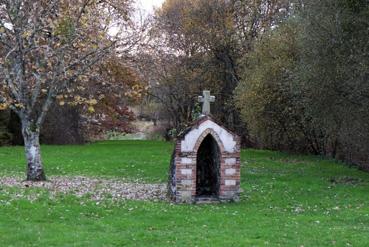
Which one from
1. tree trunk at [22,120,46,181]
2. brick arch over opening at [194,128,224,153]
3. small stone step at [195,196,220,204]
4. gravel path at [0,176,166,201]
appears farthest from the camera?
tree trunk at [22,120,46,181]

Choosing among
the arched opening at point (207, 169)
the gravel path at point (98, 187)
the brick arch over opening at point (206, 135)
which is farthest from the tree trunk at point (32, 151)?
the brick arch over opening at point (206, 135)

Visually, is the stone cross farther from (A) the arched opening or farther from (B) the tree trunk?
(B) the tree trunk

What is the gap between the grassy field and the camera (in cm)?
1162

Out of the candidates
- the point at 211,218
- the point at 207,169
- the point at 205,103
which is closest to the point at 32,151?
the point at 207,169

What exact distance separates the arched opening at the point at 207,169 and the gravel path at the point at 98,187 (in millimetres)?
1293

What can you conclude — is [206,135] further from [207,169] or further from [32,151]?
[32,151]

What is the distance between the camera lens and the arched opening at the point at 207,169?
18.4 metres

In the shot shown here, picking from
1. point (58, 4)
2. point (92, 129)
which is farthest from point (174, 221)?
point (92, 129)

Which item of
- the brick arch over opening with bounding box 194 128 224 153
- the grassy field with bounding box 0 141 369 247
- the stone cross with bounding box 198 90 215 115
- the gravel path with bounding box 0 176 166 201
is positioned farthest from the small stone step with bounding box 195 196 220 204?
the stone cross with bounding box 198 90 215 115

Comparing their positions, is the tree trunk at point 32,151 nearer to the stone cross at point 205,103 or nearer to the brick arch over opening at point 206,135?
the brick arch over opening at point 206,135

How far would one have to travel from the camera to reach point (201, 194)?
18359 millimetres

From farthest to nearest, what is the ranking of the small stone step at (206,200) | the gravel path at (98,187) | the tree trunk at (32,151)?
the tree trunk at (32,151), the gravel path at (98,187), the small stone step at (206,200)

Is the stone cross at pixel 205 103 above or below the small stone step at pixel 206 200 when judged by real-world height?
above

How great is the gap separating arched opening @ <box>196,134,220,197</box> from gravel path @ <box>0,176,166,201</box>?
1.29 metres
